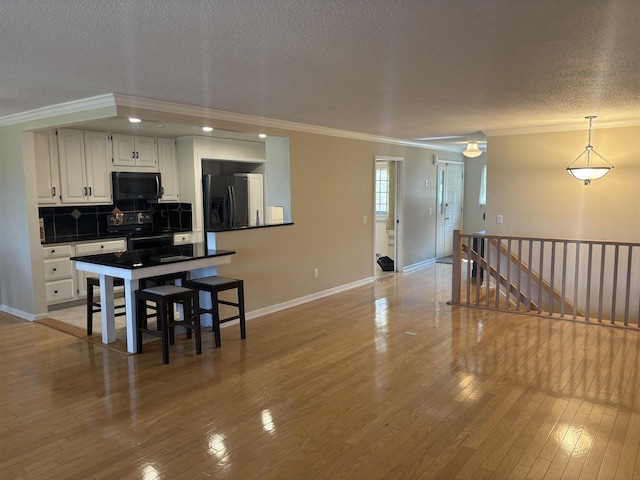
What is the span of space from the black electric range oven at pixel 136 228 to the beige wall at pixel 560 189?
4613 mm

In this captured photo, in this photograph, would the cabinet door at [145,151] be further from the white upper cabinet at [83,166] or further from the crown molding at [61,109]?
the crown molding at [61,109]

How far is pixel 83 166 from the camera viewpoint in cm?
604

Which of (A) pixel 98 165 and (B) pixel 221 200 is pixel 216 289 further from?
(A) pixel 98 165

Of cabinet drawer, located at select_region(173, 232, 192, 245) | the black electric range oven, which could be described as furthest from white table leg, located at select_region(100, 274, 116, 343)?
cabinet drawer, located at select_region(173, 232, 192, 245)

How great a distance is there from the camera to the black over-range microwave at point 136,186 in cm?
636

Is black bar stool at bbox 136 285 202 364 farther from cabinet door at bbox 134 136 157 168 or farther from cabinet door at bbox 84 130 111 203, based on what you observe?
cabinet door at bbox 134 136 157 168

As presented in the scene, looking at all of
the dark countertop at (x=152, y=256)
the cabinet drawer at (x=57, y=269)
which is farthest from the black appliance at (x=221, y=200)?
the cabinet drawer at (x=57, y=269)

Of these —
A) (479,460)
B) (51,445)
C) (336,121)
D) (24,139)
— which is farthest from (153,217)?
(479,460)

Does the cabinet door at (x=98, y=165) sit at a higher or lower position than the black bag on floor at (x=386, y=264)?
higher

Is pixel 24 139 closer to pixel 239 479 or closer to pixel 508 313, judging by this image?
pixel 239 479

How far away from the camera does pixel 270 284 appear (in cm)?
569

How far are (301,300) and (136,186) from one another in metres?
2.77

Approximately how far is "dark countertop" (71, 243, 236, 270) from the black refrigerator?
1850 millimetres

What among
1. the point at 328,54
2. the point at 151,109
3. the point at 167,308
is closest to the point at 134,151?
the point at 151,109
